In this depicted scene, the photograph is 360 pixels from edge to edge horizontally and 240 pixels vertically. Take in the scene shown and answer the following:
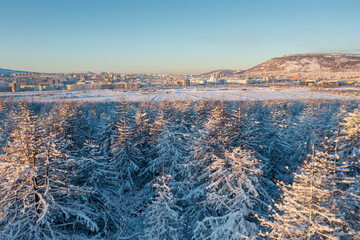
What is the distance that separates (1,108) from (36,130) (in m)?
59.3

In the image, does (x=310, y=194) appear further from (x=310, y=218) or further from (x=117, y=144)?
(x=117, y=144)

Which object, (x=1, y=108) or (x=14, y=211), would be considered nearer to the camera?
(x=14, y=211)

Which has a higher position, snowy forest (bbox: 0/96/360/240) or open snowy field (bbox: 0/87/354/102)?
open snowy field (bbox: 0/87/354/102)

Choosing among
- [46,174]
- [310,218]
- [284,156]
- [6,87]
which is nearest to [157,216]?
[46,174]

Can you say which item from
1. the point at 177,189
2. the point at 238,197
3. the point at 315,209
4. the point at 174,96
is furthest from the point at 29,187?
the point at 174,96

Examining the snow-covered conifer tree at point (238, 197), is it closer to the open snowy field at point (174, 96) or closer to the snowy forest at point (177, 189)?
the snowy forest at point (177, 189)

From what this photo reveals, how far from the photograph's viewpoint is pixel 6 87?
169250 mm

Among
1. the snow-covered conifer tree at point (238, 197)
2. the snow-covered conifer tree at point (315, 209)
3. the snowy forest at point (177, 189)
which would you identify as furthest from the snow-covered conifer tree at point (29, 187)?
the snow-covered conifer tree at point (315, 209)

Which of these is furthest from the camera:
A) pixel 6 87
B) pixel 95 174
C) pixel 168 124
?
pixel 6 87

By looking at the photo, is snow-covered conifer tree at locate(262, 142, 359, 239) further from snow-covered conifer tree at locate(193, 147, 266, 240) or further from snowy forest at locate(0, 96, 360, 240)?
snow-covered conifer tree at locate(193, 147, 266, 240)

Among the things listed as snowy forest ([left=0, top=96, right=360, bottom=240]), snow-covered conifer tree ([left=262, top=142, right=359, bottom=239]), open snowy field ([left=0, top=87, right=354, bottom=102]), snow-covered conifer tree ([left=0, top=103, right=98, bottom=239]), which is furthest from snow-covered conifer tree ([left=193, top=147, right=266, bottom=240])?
open snowy field ([left=0, top=87, right=354, bottom=102])

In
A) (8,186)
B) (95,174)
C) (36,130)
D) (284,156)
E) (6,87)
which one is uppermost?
(6,87)

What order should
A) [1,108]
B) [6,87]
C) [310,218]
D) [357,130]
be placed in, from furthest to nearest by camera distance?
[6,87] < [1,108] < [357,130] < [310,218]

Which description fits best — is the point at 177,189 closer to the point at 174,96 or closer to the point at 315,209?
the point at 315,209
